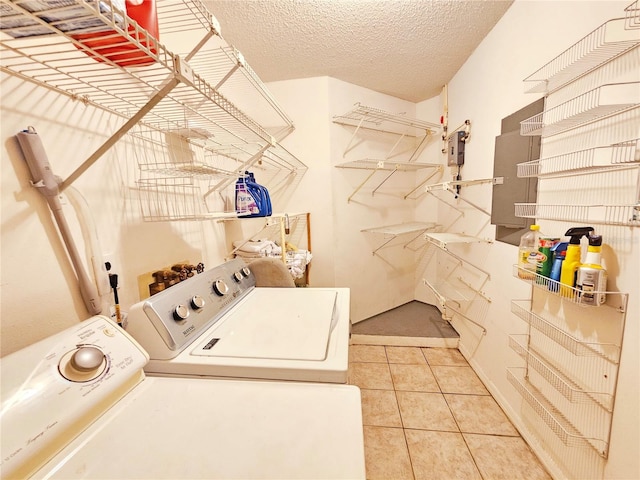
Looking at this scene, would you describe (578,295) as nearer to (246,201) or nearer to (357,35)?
(246,201)

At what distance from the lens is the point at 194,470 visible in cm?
52

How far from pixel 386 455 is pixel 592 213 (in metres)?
1.65

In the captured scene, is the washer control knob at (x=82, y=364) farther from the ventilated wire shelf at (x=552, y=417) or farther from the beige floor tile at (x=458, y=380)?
the beige floor tile at (x=458, y=380)

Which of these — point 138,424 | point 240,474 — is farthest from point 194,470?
point 138,424

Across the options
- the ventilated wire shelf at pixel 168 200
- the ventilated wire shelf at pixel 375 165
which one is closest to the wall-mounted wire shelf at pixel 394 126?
the ventilated wire shelf at pixel 375 165

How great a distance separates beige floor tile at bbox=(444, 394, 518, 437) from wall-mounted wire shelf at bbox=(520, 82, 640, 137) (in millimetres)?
1804

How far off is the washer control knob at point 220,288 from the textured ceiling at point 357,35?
175 cm

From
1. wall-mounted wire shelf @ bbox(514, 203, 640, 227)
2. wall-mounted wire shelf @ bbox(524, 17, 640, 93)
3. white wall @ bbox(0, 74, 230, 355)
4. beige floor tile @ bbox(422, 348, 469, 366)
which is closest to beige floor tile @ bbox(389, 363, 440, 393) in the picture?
beige floor tile @ bbox(422, 348, 469, 366)

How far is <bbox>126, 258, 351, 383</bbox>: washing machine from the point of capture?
812 mm

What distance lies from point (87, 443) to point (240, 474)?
373 mm

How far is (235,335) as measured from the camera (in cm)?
99

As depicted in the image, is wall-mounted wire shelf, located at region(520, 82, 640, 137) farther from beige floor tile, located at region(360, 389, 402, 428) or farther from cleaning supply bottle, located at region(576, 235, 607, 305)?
beige floor tile, located at region(360, 389, 402, 428)

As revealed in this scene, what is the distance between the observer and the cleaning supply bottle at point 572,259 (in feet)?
3.63

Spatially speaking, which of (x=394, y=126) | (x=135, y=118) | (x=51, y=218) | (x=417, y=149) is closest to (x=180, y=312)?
(x=51, y=218)
